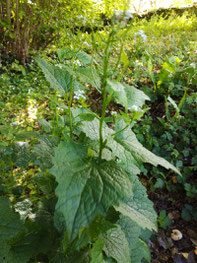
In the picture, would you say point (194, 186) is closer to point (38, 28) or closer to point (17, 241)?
point (17, 241)

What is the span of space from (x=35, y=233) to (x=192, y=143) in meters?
2.03

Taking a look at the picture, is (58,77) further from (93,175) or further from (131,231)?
(131,231)

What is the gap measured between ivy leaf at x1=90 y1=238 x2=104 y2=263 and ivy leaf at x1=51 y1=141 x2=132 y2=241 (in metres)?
0.30

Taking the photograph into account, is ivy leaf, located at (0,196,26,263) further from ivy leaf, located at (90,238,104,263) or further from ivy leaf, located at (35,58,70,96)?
ivy leaf, located at (35,58,70,96)

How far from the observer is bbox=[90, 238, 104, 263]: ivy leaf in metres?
0.90

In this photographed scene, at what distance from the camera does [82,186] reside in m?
0.71

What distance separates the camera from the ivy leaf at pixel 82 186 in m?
0.64

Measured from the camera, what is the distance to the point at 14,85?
3504mm

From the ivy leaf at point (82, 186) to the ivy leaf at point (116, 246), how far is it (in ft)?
1.17

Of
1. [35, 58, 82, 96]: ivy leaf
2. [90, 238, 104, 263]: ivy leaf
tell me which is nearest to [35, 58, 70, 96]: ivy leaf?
[35, 58, 82, 96]: ivy leaf

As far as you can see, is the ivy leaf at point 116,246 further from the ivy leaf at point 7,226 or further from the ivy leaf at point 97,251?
the ivy leaf at point 7,226

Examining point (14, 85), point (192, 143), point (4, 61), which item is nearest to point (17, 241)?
point (192, 143)

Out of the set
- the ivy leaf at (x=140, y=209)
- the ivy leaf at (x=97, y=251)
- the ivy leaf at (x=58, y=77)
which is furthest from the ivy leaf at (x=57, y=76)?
the ivy leaf at (x=97, y=251)

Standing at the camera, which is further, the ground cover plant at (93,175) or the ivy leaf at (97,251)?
the ivy leaf at (97,251)
